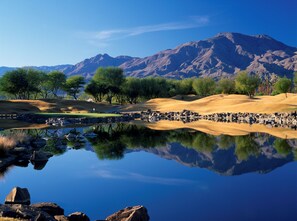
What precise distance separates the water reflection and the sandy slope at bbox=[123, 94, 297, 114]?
41093 millimetres

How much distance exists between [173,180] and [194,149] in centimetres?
1265

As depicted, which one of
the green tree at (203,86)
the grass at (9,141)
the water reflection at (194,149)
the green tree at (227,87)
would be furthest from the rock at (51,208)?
the green tree at (227,87)

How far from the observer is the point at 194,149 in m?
33.5

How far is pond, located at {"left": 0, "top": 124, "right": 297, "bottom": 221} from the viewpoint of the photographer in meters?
15.5

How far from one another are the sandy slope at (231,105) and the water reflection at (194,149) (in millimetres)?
41093

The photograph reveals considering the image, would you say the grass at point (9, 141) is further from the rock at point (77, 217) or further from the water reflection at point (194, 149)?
the rock at point (77, 217)

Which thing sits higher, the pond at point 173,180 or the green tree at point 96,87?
the green tree at point 96,87

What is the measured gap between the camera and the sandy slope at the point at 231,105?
261 ft

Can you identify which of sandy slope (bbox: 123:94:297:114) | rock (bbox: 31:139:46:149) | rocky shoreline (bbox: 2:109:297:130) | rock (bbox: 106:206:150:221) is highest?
sandy slope (bbox: 123:94:297:114)

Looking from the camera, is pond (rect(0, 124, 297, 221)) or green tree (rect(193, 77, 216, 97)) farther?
green tree (rect(193, 77, 216, 97))

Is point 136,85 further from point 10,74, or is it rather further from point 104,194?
point 104,194

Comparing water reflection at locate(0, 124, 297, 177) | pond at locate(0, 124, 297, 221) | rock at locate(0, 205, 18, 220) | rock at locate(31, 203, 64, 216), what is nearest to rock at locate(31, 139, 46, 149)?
water reflection at locate(0, 124, 297, 177)

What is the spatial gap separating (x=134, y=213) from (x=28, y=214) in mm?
3774

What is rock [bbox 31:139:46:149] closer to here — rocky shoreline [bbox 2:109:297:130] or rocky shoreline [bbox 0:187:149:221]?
rocky shoreline [bbox 0:187:149:221]
